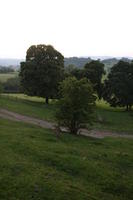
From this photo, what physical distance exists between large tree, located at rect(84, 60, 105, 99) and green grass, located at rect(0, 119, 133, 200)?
34.0 meters

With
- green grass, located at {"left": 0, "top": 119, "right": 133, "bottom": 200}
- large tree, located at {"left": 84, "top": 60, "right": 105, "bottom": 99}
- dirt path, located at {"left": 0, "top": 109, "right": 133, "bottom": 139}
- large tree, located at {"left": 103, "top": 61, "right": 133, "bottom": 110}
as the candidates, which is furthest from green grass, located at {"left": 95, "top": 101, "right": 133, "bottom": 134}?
green grass, located at {"left": 0, "top": 119, "right": 133, "bottom": 200}

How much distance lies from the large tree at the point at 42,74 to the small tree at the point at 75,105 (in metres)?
23.8

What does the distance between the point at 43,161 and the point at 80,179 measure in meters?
2.65

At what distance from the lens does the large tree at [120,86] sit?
156 ft

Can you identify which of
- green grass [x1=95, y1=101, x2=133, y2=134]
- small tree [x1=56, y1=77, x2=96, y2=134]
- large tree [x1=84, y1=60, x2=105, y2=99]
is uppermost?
large tree [x1=84, y1=60, x2=105, y2=99]

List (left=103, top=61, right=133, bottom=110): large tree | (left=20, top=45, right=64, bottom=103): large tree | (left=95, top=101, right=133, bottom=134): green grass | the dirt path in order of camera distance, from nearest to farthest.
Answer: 1. the dirt path
2. (left=95, top=101, right=133, bottom=134): green grass
3. (left=103, top=61, right=133, bottom=110): large tree
4. (left=20, top=45, right=64, bottom=103): large tree

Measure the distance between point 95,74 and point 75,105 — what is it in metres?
28.1

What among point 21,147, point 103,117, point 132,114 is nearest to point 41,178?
point 21,147

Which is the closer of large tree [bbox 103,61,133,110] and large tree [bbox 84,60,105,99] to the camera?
large tree [bbox 103,61,133,110]

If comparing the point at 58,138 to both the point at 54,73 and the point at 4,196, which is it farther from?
the point at 54,73

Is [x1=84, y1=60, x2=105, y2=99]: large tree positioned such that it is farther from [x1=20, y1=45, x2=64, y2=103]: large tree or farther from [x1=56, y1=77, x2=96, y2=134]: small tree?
[x1=56, y1=77, x2=96, y2=134]: small tree

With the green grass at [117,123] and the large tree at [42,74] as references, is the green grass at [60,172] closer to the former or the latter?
the green grass at [117,123]

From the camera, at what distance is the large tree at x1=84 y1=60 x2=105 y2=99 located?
51359 millimetres

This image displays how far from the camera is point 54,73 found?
49.7m
